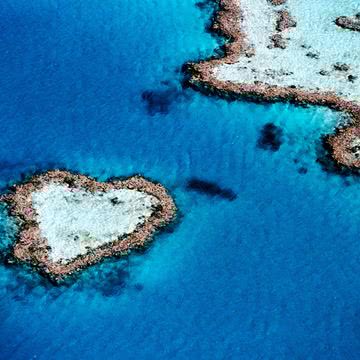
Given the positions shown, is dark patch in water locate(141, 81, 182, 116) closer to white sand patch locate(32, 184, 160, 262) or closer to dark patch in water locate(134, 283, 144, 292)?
white sand patch locate(32, 184, 160, 262)

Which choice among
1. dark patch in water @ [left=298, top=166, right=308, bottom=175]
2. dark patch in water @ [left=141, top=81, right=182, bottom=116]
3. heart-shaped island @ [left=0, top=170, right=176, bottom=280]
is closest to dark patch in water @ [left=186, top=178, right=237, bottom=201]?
heart-shaped island @ [left=0, top=170, right=176, bottom=280]

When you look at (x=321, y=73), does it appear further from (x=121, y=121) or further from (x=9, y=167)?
(x=9, y=167)

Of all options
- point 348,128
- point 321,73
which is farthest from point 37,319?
point 321,73

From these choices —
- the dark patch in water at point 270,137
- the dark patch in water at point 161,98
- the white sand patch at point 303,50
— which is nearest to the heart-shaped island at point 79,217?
the dark patch in water at point 161,98

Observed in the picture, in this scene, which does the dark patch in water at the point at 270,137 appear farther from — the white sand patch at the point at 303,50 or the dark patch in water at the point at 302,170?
the white sand patch at the point at 303,50

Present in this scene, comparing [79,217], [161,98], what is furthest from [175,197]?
[161,98]
